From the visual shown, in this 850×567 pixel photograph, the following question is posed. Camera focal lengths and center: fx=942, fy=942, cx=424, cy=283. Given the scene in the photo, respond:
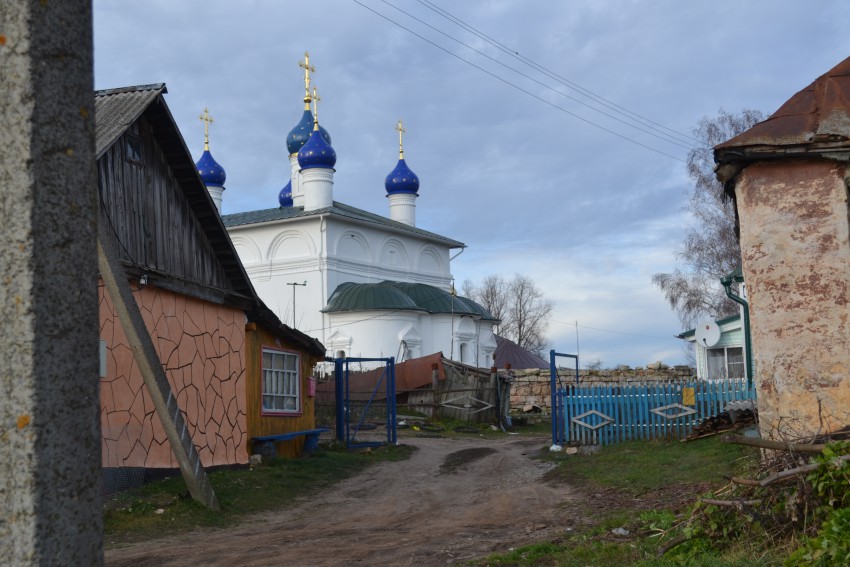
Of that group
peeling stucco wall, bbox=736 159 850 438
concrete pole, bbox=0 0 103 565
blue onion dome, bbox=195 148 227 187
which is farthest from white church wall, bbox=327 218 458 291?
concrete pole, bbox=0 0 103 565

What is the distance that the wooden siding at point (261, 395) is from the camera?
16125mm

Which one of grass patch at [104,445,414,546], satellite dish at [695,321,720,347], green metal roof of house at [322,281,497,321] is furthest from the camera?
green metal roof of house at [322,281,497,321]

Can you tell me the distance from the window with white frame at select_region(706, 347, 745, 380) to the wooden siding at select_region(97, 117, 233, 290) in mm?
19331

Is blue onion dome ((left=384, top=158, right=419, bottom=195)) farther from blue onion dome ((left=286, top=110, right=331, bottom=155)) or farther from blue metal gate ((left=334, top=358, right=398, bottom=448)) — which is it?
blue metal gate ((left=334, top=358, right=398, bottom=448))

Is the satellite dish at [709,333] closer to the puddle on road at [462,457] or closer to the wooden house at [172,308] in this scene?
the puddle on road at [462,457]

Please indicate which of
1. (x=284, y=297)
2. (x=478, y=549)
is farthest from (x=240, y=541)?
(x=284, y=297)

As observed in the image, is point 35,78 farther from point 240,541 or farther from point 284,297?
point 284,297

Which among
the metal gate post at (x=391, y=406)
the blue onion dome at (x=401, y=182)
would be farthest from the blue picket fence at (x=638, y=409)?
the blue onion dome at (x=401, y=182)

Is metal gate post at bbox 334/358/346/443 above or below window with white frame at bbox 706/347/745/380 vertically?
below

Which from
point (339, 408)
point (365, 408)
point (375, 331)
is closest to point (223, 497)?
point (339, 408)

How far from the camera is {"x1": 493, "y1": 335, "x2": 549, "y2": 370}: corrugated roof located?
160 feet

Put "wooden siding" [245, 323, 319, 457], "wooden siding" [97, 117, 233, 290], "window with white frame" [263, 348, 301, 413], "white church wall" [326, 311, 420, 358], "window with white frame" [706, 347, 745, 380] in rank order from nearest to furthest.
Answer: "wooden siding" [97, 117, 233, 290] → "wooden siding" [245, 323, 319, 457] → "window with white frame" [263, 348, 301, 413] → "window with white frame" [706, 347, 745, 380] → "white church wall" [326, 311, 420, 358]

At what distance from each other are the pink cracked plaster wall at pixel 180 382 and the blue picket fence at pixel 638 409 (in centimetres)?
698

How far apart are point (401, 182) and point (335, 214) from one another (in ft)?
30.1
